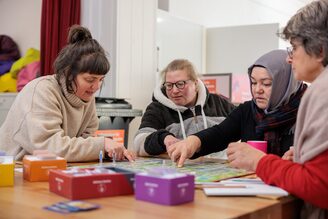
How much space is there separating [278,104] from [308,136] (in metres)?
0.80

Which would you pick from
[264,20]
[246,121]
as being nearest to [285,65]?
[246,121]

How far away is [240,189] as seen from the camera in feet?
4.18

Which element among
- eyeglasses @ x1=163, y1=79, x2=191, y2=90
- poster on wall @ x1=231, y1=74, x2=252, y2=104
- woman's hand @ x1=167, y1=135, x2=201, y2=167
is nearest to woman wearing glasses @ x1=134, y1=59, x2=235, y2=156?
eyeglasses @ x1=163, y1=79, x2=191, y2=90

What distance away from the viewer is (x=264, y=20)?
22.9 feet

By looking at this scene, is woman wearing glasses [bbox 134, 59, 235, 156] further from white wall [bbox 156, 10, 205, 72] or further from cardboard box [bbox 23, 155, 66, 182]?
white wall [bbox 156, 10, 205, 72]

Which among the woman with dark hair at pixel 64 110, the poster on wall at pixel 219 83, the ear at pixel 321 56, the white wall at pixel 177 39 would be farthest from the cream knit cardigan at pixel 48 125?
the poster on wall at pixel 219 83

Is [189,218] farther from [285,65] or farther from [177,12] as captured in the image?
[177,12]

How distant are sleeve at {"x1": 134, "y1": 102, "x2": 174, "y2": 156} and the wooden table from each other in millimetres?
948

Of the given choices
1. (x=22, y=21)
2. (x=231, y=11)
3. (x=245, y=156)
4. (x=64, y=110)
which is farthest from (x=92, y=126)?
(x=231, y=11)

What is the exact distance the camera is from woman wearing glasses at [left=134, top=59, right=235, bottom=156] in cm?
289

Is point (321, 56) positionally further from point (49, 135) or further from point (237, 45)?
point (237, 45)

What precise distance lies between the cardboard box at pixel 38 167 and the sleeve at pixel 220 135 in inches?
28.7

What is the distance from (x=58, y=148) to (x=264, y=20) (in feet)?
18.6

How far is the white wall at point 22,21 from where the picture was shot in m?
5.25
